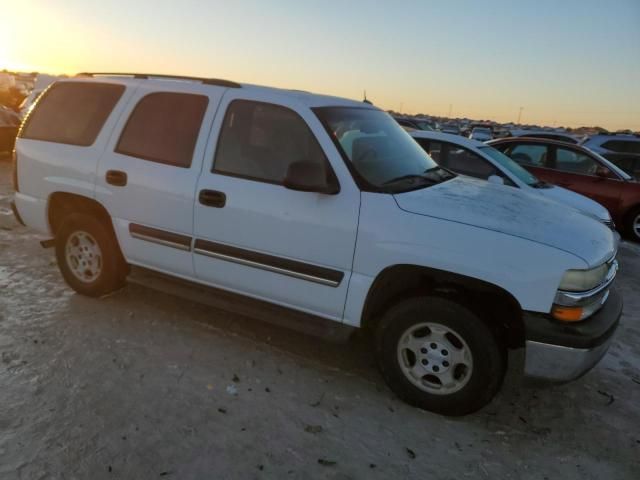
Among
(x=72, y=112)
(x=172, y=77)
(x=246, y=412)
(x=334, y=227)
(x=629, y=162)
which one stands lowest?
(x=246, y=412)

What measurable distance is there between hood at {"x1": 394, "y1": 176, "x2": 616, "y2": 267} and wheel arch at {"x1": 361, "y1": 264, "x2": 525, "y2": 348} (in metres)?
0.34

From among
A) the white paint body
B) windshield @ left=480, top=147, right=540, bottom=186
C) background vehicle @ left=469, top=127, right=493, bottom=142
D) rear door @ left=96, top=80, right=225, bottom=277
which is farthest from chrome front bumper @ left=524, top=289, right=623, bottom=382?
background vehicle @ left=469, top=127, right=493, bottom=142

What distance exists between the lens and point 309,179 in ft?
10.5

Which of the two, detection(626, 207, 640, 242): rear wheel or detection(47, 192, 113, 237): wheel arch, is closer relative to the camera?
detection(47, 192, 113, 237): wheel arch

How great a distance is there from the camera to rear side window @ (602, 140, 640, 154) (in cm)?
1389

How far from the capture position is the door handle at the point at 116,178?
4.00m

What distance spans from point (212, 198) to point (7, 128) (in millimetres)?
10963

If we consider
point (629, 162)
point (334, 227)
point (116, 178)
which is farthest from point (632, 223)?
point (116, 178)

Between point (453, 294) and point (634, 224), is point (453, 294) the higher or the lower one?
the higher one

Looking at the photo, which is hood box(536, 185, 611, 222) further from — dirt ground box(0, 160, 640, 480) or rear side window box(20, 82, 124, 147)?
rear side window box(20, 82, 124, 147)

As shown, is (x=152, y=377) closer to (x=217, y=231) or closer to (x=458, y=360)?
(x=217, y=231)

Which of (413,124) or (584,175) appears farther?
(413,124)

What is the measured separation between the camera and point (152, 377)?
345 centimetres

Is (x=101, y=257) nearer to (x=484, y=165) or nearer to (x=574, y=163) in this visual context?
(x=484, y=165)
